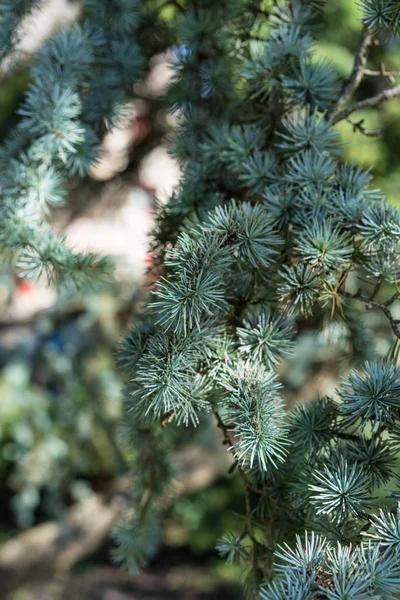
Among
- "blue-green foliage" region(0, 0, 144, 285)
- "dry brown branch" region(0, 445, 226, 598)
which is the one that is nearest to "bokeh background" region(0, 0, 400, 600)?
"dry brown branch" region(0, 445, 226, 598)

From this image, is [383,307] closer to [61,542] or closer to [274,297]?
[274,297]

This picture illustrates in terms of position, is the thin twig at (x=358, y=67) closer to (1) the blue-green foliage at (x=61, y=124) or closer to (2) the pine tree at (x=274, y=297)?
(2) the pine tree at (x=274, y=297)

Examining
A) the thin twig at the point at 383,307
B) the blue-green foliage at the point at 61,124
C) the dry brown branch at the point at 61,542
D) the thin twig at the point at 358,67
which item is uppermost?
the blue-green foliage at the point at 61,124

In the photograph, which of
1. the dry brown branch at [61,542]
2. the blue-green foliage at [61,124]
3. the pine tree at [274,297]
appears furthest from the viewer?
the dry brown branch at [61,542]

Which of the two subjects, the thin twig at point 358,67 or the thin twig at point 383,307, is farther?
the thin twig at point 358,67

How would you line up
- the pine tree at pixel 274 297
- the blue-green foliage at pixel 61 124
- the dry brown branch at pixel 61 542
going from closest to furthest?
1. the pine tree at pixel 274 297
2. the blue-green foliage at pixel 61 124
3. the dry brown branch at pixel 61 542

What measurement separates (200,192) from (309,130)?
0.15m

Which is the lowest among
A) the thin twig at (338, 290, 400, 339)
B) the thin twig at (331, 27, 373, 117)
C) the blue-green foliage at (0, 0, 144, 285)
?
the thin twig at (338, 290, 400, 339)

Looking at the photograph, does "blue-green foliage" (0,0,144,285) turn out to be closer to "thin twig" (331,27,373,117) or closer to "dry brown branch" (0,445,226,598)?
"thin twig" (331,27,373,117)

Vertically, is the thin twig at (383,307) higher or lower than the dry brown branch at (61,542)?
higher

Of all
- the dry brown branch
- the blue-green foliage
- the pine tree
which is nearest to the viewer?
the pine tree

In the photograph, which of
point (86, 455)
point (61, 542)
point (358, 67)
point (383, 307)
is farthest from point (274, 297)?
point (86, 455)

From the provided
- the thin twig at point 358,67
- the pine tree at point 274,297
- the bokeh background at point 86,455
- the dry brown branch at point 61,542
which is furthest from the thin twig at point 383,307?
the dry brown branch at point 61,542

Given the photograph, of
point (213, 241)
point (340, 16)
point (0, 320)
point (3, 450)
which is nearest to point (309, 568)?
point (213, 241)
